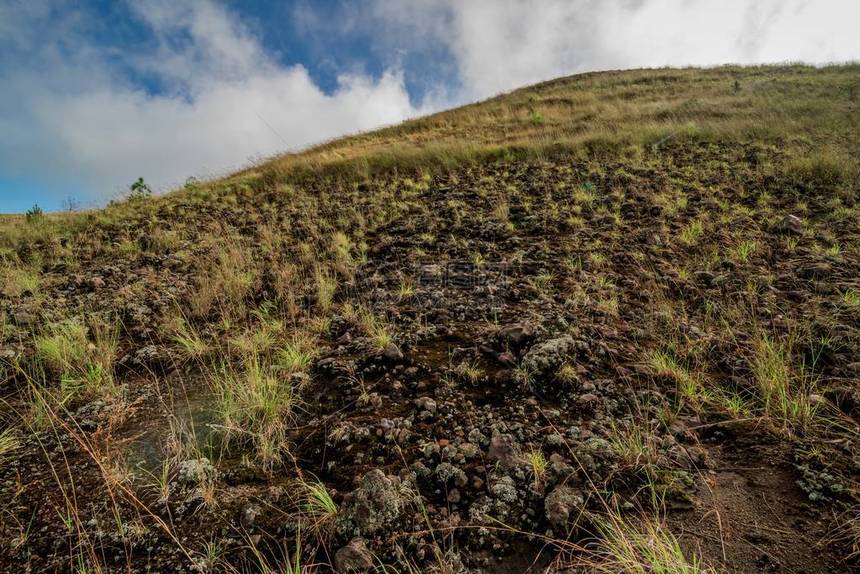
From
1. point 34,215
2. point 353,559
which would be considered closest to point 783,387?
point 353,559

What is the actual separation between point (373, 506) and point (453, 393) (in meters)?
0.91

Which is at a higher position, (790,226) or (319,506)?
(790,226)

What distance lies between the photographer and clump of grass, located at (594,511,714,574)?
4.33 feet

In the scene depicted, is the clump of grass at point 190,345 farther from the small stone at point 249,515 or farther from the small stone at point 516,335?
the small stone at point 516,335

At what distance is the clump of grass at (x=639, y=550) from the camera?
51.9 inches

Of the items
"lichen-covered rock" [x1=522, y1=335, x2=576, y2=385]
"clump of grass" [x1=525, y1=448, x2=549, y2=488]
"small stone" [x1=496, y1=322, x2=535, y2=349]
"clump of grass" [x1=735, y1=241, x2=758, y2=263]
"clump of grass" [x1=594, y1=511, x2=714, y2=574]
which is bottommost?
"clump of grass" [x1=594, y1=511, x2=714, y2=574]

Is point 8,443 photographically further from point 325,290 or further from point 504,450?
point 504,450

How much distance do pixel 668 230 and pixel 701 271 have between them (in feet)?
4.34

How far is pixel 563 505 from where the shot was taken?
5.43 ft

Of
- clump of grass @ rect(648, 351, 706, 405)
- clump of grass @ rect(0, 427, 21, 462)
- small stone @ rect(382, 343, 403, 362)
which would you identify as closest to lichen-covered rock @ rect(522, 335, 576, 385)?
clump of grass @ rect(648, 351, 706, 405)

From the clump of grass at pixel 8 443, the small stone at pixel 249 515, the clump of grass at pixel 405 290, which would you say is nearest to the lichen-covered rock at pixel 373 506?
the small stone at pixel 249 515

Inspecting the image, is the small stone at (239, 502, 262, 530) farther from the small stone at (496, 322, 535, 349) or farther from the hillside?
the small stone at (496, 322, 535, 349)

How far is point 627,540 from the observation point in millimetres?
1447

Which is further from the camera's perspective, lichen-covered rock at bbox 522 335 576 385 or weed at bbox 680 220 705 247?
weed at bbox 680 220 705 247
